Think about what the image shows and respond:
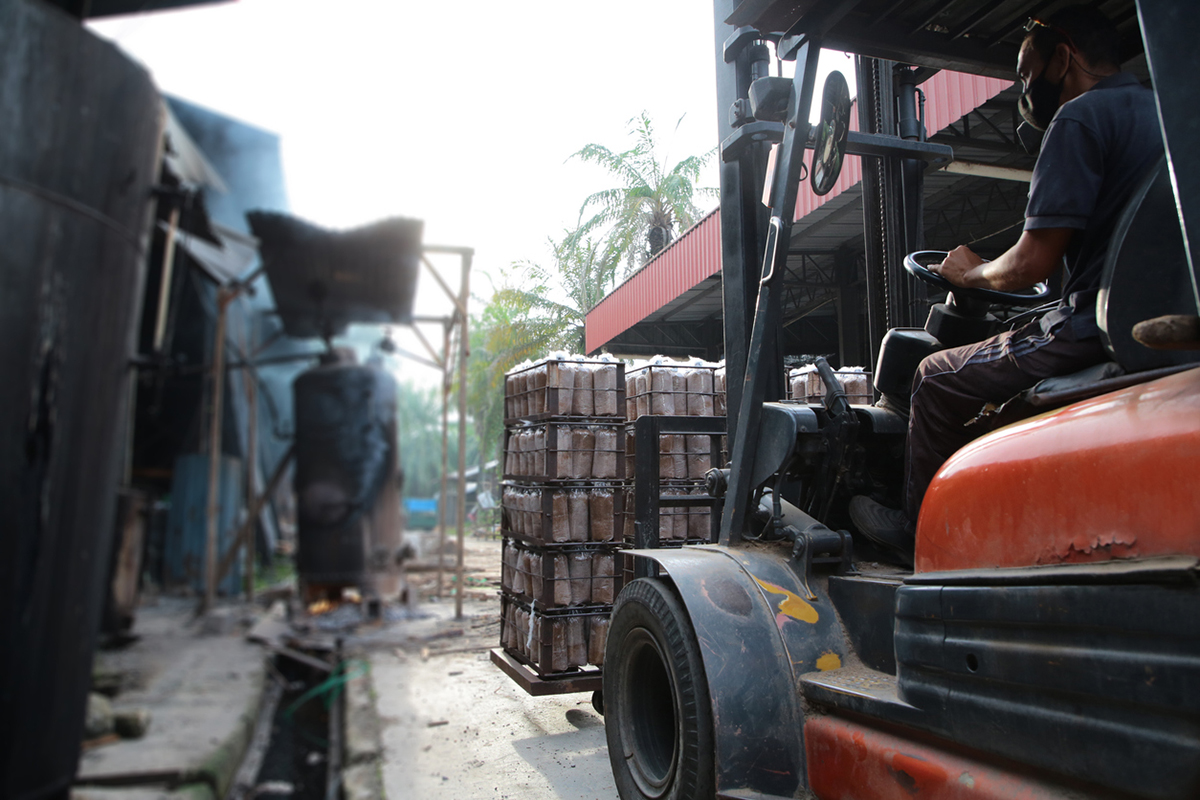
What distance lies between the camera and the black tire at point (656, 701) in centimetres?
248

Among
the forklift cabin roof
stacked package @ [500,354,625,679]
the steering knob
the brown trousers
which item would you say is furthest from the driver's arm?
stacked package @ [500,354,625,679]

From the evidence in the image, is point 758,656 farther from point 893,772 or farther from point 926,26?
point 926,26

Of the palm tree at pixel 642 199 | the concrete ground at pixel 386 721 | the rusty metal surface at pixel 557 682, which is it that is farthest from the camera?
the palm tree at pixel 642 199

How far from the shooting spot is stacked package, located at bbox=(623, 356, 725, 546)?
20.5 ft

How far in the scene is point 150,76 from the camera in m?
5.06

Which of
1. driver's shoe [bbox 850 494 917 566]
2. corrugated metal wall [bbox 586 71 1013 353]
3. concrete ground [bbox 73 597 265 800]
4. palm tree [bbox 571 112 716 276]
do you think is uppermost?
palm tree [bbox 571 112 716 276]

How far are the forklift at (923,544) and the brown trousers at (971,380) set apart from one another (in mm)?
110

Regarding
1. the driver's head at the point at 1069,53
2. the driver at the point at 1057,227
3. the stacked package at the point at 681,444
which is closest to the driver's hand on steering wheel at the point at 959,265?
the driver at the point at 1057,227

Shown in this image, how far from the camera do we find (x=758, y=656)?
2.42m

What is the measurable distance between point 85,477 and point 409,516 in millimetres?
32768

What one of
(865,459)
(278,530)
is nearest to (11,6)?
(865,459)

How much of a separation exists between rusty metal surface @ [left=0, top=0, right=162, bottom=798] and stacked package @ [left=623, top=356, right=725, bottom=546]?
156 inches

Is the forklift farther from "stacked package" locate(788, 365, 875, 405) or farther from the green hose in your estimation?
the green hose

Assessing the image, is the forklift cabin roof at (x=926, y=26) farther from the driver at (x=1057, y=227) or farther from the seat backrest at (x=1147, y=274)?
the seat backrest at (x=1147, y=274)
